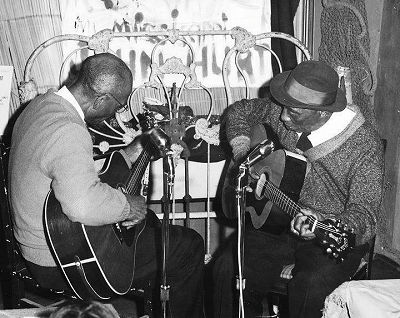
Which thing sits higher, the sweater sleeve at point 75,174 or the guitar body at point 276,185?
the sweater sleeve at point 75,174

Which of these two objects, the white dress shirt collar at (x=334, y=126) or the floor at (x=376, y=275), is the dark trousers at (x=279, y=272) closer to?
the white dress shirt collar at (x=334, y=126)

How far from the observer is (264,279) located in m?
3.50

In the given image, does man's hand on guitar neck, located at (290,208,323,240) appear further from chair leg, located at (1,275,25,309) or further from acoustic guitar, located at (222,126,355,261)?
chair leg, located at (1,275,25,309)

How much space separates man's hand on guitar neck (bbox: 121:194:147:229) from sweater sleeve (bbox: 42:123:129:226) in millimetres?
290

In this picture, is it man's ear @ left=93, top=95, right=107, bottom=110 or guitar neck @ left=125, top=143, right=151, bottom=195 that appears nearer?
man's ear @ left=93, top=95, right=107, bottom=110

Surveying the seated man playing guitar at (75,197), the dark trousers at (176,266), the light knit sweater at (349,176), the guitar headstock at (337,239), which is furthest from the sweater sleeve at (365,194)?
the seated man playing guitar at (75,197)

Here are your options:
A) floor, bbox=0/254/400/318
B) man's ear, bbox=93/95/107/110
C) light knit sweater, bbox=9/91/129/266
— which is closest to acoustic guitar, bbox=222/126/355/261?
light knit sweater, bbox=9/91/129/266

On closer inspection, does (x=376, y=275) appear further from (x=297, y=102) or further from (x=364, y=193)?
(x=297, y=102)

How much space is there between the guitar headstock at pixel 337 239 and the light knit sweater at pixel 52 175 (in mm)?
1011

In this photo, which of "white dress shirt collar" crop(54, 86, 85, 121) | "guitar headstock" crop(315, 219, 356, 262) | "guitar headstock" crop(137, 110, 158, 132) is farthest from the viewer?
"guitar headstock" crop(137, 110, 158, 132)

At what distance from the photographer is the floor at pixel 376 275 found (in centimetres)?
430

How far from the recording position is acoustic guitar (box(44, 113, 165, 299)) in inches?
115

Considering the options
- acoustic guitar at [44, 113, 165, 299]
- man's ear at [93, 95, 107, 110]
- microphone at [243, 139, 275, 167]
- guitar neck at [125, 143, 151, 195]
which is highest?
man's ear at [93, 95, 107, 110]

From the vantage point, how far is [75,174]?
8.96ft
